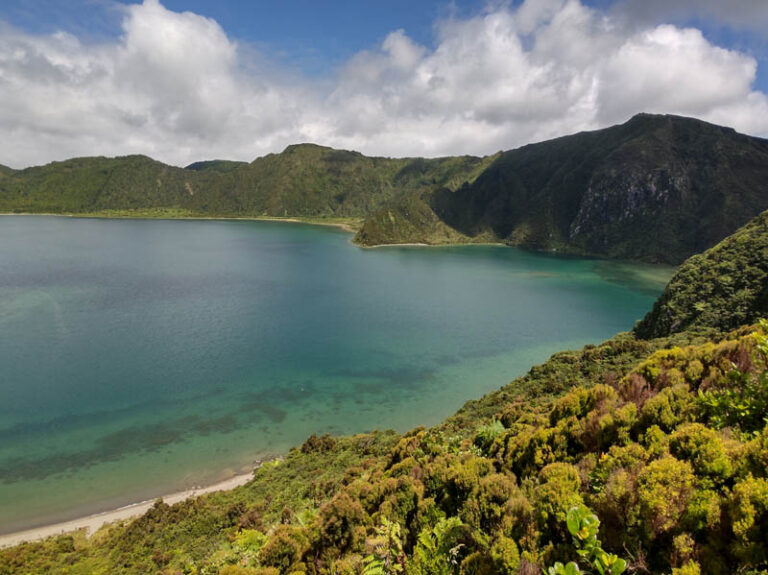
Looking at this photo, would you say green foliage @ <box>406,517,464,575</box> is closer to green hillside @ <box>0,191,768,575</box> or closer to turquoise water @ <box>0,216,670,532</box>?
green hillside @ <box>0,191,768,575</box>

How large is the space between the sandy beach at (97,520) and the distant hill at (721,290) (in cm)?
4644

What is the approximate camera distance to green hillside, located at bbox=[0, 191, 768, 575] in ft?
19.3

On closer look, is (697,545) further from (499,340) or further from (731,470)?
(499,340)

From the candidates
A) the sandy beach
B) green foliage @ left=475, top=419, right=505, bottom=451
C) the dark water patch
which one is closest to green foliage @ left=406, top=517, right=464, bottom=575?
green foliage @ left=475, top=419, right=505, bottom=451

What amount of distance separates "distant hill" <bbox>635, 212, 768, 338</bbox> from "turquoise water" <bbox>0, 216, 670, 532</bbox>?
59.4 feet

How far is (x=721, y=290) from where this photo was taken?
135ft

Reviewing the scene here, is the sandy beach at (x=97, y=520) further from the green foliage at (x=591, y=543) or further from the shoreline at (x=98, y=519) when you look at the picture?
the green foliage at (x=591, y=543)

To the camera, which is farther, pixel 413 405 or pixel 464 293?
pixel 464 293

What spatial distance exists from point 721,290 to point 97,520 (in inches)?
2403

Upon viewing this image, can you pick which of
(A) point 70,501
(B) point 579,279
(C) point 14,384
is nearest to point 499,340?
(A) point 70,501

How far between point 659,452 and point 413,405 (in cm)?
3513

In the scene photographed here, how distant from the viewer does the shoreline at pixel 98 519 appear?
79.0ft

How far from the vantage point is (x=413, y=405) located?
137 ft

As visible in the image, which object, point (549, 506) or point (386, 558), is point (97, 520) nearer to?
point (386, 558)
